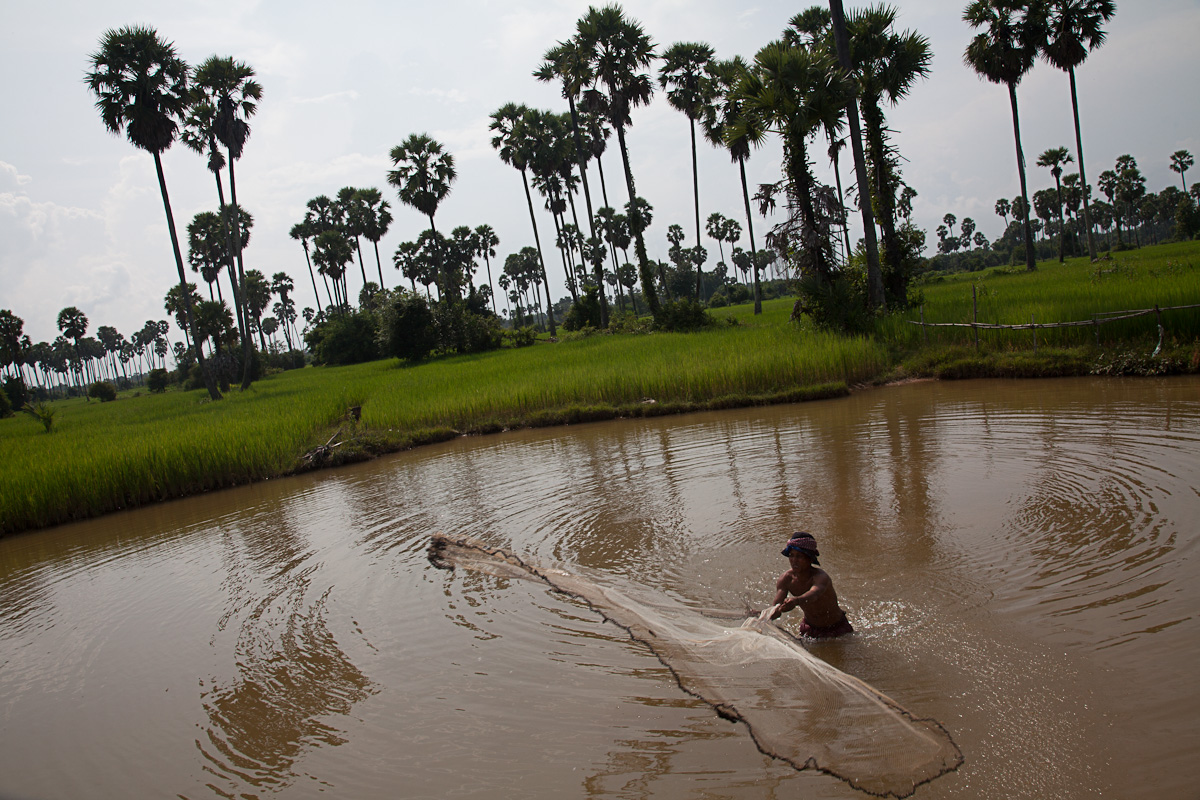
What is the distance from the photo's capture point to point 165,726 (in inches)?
159

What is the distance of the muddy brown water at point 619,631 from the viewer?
10.1 feet

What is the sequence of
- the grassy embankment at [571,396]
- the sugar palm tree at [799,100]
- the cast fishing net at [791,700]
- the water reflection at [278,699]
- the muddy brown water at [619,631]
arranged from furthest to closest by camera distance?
the sugar palm tree at [799,100] → the grassy embankment at [571,396] → the water reflection at [278,699] → the muddy brown water at [619,631] → the cast fishing net at [791,700]

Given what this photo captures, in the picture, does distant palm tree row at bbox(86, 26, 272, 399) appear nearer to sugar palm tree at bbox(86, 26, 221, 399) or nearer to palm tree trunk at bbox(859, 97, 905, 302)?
sugar palm tree at bbox(86, 26, 221, 399)

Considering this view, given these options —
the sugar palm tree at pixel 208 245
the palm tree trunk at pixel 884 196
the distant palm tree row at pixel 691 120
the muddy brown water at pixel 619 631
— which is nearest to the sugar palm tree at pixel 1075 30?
the distant palm tree row at pixel 691 120

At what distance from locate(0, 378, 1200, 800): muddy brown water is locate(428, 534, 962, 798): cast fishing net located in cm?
10

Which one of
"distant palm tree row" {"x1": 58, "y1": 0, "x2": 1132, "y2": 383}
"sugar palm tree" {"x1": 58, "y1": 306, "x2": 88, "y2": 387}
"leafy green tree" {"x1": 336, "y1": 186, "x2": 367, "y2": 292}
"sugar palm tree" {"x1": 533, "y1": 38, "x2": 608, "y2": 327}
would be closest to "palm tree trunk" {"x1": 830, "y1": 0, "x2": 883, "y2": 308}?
"distant palm tree row" {"x1": 58, "y1": 0, "x2": 1132, "y2": 383}

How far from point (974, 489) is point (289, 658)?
6042 mm

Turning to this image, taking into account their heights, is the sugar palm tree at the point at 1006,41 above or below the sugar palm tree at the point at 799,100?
above

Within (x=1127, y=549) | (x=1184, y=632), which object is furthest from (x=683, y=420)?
(x=1184, y=632)

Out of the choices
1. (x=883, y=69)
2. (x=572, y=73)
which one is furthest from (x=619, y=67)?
(x=883, y=69)

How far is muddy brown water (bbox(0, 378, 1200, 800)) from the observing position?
3.08 m

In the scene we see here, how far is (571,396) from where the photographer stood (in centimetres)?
1520

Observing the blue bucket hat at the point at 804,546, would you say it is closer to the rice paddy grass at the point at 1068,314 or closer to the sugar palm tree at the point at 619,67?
the rice paddy grass at the point at 1068,314

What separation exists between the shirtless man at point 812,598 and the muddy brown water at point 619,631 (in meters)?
0.13
